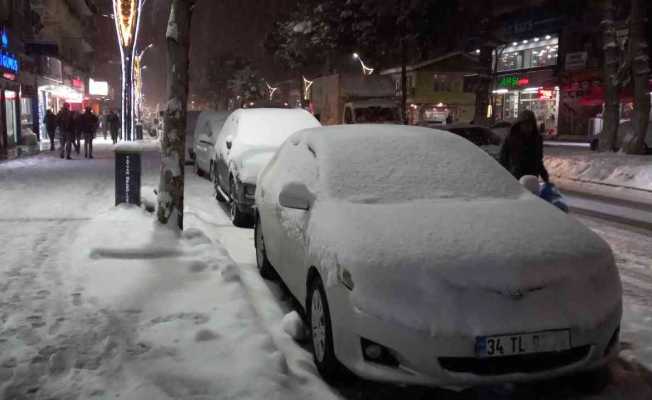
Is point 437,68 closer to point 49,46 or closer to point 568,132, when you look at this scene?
point 568,132

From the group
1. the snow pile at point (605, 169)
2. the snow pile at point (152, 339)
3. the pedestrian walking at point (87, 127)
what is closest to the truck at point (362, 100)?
the snow pile at point (605, 169)

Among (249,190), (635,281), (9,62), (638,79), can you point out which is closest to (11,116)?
(9,62)

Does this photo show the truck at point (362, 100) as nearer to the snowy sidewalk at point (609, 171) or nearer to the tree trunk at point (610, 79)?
the tree trunk at point (610, 79)

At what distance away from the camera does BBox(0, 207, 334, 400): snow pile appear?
12.3 ft

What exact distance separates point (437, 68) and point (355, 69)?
843 inches

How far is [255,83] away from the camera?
101 meters

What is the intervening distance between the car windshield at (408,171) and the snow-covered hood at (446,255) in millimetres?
292

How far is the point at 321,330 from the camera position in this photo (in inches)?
159

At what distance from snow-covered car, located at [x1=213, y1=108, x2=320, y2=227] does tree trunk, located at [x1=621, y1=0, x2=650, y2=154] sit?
12.1 m

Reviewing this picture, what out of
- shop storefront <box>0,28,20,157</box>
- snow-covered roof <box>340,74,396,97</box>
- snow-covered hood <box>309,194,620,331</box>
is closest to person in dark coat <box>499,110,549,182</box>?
snow-covered hood <box>309,194,620,331</box>

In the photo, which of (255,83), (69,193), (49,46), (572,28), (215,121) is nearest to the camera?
(69,193)

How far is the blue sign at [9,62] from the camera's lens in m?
21.5

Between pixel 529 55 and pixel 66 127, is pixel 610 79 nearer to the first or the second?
pixel 66 127

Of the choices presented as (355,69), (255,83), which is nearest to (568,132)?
(355,69)
